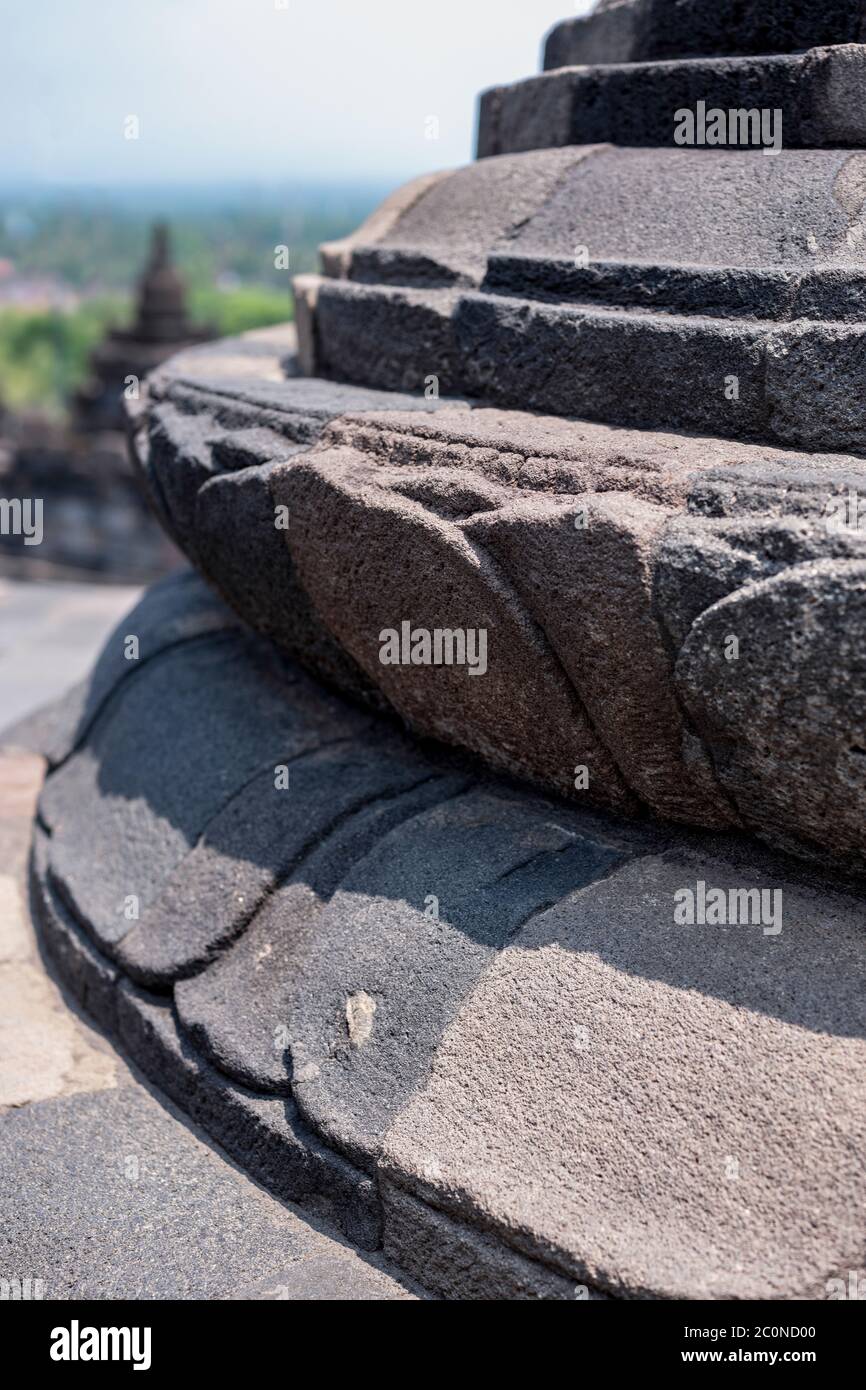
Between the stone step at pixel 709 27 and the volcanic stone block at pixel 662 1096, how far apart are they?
5.52 ft

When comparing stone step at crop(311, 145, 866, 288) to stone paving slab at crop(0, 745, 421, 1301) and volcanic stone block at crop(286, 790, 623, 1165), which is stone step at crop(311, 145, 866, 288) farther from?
stone paving slab at crop(0, 745, 421, 1301)

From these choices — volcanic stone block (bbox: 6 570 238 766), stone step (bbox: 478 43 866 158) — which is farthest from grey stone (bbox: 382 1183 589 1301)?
stone step (bbox: 478 43 866 158)

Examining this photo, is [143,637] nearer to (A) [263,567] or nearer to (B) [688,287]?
(A) [263,567]

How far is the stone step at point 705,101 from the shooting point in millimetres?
2391

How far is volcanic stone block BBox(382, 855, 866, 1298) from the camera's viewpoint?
64.1 inches

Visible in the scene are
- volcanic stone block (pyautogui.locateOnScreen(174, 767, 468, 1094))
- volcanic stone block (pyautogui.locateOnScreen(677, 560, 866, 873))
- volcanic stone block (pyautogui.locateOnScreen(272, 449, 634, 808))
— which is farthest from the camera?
volcanic stone block (pyautogui.locateOnScreen(174, 767, 468, 1094))

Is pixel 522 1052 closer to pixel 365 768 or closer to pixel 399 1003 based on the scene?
pixel 399 1003

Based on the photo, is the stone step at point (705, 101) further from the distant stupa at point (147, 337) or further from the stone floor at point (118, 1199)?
the distant stupa at point (147, 337)

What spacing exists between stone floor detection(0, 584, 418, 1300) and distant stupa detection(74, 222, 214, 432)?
503 inches

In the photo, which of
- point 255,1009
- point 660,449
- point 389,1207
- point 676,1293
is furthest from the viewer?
point 255,1009

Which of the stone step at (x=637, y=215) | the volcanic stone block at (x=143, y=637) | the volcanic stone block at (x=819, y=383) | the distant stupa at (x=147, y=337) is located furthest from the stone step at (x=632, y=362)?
the distant stupa at (x=147, y=337)
